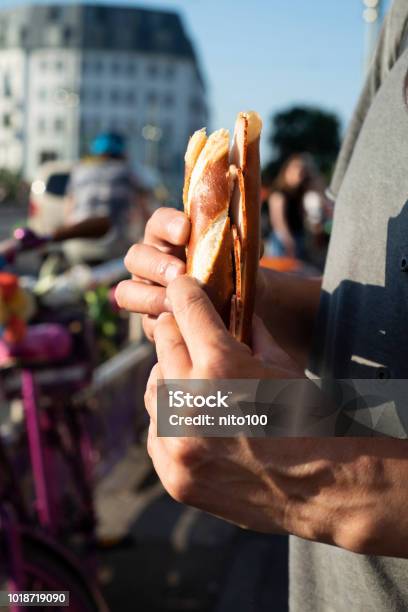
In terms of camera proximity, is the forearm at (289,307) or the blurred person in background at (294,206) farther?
the blurred person in background at (294,206)

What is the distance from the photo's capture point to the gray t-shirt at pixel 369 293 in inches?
45.4

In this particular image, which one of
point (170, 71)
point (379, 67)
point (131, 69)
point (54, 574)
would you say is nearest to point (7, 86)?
point (54, 574)

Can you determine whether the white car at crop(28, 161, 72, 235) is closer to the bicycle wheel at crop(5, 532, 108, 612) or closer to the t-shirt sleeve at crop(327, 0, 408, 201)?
the bicycle wheel at crop(5, 532, 108, 612)

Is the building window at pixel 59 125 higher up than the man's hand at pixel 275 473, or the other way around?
the man's hand at pixel 275 473

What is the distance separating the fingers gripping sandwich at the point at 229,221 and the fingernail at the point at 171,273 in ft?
0.11

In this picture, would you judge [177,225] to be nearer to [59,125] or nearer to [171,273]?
[171,273]

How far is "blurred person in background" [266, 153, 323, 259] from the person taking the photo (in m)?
9.05

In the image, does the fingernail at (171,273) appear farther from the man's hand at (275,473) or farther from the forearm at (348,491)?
the forearm at (348,491)

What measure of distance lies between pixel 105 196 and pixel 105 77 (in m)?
99.4

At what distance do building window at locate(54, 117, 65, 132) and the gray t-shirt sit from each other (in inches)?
4031

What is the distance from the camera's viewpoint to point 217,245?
3.23ft

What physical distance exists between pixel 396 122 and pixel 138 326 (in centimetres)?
493

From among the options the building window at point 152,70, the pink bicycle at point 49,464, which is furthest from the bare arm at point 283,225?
the building window at point 152,70

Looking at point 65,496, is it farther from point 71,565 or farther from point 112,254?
point 112,254
